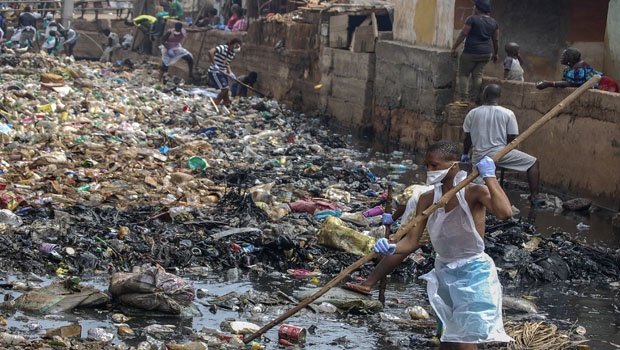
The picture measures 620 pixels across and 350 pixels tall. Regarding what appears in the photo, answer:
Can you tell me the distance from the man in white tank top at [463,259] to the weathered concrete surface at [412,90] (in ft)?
29.9

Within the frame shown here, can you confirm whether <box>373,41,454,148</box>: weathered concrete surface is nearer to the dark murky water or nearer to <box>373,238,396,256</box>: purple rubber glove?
the dark murky water

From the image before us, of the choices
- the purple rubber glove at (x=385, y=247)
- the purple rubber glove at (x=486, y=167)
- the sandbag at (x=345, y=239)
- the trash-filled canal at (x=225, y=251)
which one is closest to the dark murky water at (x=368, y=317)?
the trash-filled canal at (x=225, y=251)

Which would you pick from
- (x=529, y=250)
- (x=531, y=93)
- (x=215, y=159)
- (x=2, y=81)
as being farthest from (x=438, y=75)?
(x=2, y=81)

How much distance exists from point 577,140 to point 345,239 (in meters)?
4.12

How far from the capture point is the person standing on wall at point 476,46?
1252cm

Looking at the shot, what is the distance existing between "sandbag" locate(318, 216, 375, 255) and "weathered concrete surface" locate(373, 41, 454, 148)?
246 inches

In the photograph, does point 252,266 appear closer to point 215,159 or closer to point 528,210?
point 528,210

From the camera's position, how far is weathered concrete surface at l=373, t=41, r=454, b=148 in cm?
1402

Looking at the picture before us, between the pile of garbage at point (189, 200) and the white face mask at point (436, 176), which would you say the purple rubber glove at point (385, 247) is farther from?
the pile of garbage at point (189, 200)

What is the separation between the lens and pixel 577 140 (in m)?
10.9

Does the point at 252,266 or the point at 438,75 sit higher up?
the point at 438,75

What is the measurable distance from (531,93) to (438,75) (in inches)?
95.2

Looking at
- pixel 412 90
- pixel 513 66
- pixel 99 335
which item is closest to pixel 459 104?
pixel 513 66

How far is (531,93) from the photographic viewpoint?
38.6 feet
